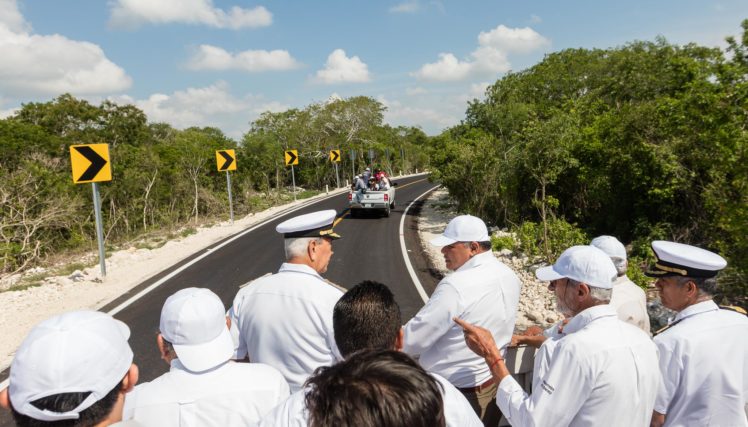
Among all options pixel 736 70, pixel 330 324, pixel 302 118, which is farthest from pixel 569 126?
pixel 302 118

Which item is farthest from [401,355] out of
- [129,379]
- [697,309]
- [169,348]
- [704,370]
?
[697,309]

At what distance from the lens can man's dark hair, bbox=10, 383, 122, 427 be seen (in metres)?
1.46

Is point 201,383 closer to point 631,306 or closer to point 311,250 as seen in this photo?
point 311,250

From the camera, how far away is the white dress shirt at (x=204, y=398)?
2043 millimetres

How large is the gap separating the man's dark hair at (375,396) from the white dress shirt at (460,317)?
174 cm

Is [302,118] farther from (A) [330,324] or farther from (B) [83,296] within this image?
(A) [330,324]

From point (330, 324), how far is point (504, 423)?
145 cm

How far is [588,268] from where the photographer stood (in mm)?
2504

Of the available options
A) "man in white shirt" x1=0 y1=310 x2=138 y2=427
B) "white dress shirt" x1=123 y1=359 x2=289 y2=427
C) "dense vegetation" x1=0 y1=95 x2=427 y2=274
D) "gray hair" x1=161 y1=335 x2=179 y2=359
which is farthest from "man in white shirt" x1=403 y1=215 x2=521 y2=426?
"dense vegetation" x1=0 y1=95 x2=427 y2=274

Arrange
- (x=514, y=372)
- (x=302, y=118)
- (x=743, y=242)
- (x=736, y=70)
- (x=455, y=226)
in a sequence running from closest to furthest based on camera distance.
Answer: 1. (x=514, y=372)
2. (x=455, y=226)
3. (x=743, y=242)
4. (x=736, y=70)
5. (x=302, y=118)

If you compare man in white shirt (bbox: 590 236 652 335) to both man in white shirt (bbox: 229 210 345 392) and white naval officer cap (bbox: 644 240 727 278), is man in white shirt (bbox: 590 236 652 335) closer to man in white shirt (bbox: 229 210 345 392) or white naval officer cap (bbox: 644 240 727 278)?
white naval officer cap (bbox: 644 240 727 278)

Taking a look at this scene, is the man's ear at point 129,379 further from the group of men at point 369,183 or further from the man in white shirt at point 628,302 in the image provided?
the group of men at point 369,183

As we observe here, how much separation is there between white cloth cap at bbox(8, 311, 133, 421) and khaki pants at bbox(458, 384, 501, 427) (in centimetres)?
225

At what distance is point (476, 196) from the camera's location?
17.5 metres
